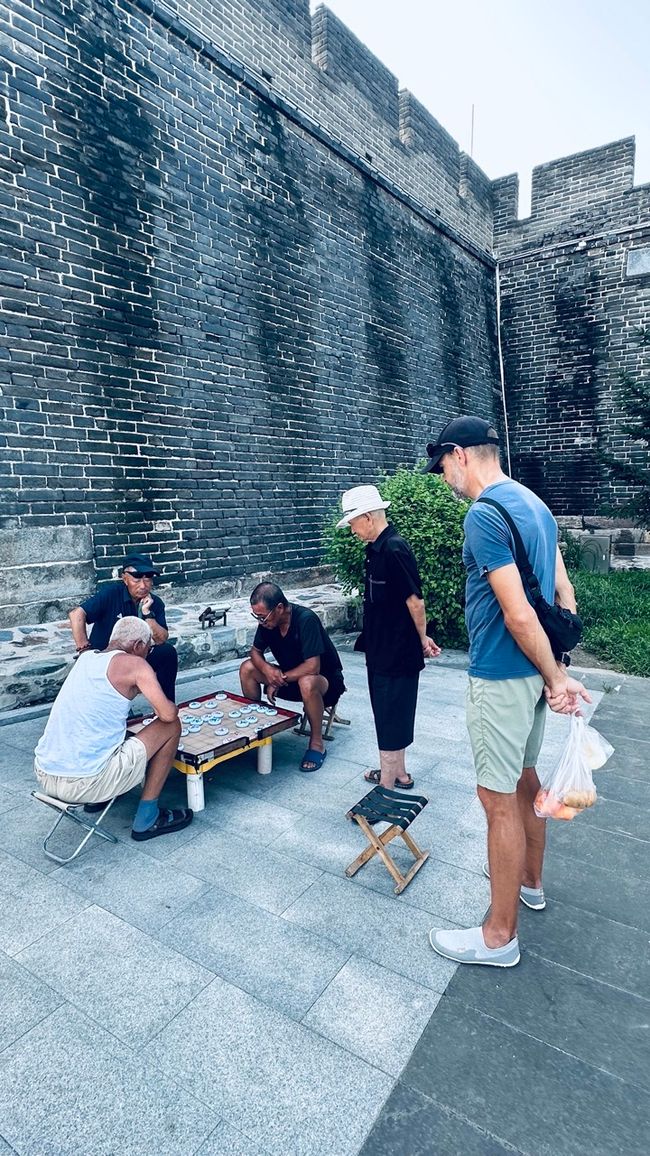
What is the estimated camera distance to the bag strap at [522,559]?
2.36 m

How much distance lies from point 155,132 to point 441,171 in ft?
27.1

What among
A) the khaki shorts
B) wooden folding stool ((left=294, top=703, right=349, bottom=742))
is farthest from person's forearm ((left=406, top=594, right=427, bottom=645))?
wooden folding stool ((left=294, top=703, right=349, bottom=742))

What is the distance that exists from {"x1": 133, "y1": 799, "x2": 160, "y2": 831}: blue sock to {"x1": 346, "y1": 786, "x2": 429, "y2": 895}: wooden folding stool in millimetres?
1161

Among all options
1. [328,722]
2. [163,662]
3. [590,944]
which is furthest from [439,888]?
[163,662]

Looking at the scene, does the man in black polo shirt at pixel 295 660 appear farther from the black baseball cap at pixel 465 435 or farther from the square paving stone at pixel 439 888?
the black baseball cap at pixel 465 435

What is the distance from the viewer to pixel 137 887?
3080 millimetres

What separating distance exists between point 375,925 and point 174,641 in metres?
4.10

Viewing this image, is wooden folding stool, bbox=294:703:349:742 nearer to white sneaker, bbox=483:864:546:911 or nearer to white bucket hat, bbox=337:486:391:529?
white bucket hat, bbox=337:486:391:529

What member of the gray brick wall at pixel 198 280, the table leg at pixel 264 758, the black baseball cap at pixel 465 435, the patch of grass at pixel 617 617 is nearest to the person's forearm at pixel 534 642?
the black baseball cap at pixel 465 435

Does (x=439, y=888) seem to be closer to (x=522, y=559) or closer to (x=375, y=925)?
(x=375, y=925)

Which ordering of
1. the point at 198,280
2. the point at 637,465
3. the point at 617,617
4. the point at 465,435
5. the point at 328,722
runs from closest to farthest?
1. the point at 465,435
2. the point at 328,722
3. the point at 198,280
4. the point at 617,617
5. the point at 637,465

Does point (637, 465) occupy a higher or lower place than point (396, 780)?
higher

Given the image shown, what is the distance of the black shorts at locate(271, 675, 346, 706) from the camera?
4637 millimetres

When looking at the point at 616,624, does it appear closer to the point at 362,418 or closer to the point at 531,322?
the point at 362,418
